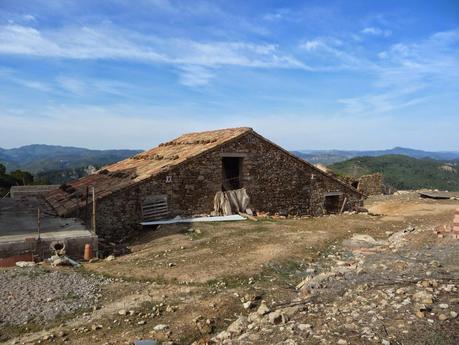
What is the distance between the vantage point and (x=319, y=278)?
9422mm

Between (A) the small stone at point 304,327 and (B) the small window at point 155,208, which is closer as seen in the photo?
(A) the small stone at point 304,327

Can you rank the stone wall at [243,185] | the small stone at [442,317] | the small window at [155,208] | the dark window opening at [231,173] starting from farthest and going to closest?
the dark window opening at [231,173] → the small window at [155,208] → the stone wall at [243,185] → the small stone at [442,317]

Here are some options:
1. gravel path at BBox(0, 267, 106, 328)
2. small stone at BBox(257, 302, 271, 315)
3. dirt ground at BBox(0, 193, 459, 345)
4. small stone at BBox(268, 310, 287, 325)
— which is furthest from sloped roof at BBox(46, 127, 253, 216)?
small stone at BBox(268, 310, 287, 325)

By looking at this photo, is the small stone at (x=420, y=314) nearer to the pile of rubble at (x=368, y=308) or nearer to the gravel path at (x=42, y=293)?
the pile of rubble at (x=368, y=308)

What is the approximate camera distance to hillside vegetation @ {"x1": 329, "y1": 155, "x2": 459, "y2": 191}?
104 metres

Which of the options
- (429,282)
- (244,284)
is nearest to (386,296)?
(429,282)

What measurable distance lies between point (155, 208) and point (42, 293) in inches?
325

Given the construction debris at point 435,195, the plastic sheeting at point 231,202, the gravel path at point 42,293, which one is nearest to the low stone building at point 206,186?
the plastic sheeting at point 231,202

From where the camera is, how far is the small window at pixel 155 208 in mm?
16922

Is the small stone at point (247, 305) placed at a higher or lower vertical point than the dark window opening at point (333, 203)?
lower

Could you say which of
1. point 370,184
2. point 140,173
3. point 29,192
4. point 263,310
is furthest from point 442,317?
point 370,184

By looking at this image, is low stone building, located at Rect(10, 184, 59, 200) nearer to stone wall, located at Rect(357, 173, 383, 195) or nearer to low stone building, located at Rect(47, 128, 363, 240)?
low stone building, located at Rect(47, 128, 363, 240)

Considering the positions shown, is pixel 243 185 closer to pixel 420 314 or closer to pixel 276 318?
pixel 276 318

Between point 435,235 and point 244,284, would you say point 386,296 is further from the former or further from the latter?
point 435,235
